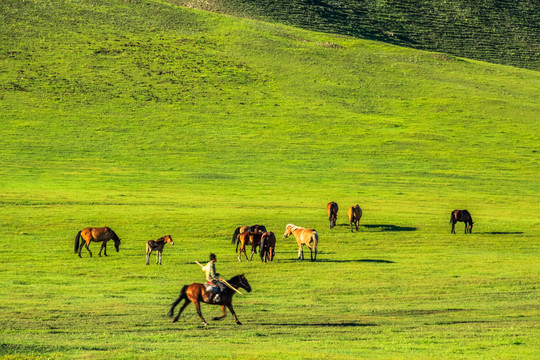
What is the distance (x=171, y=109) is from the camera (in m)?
85.8

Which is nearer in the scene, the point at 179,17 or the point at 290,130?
the point at 290,130

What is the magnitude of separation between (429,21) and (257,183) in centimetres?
10630

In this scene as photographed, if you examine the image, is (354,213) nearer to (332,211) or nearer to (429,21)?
Answer: (332,211)

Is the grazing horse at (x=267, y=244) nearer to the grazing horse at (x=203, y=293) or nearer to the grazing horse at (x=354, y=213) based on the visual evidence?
the grazing horse at (x=354, y=213)

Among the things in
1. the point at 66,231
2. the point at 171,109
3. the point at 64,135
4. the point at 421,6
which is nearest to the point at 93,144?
the point at 64,135

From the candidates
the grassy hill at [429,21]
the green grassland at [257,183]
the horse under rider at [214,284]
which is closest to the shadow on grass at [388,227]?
the green grassland at [257,183]

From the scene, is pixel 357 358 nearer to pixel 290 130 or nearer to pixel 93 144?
pixel 93 144

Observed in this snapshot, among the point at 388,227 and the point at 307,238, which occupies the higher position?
the point at 388,227

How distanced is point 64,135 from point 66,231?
130ft

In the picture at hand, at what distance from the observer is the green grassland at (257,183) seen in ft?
64.1

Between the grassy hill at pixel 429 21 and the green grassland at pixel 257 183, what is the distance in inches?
583

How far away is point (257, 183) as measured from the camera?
57469 mm

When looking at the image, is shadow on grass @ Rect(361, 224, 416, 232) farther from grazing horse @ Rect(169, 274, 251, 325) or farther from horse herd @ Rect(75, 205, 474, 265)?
grazing horse @ Rect(169, 274, 251, 325)

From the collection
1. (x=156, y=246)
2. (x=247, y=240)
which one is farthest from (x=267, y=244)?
(x=156, y=246)
